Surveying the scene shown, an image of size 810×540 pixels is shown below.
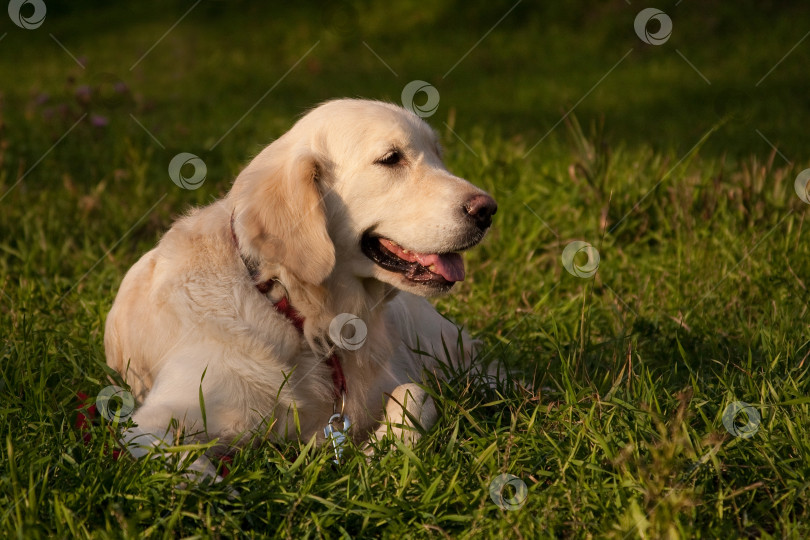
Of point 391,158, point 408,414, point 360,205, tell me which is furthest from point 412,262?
point 408,414

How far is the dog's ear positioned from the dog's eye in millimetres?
220

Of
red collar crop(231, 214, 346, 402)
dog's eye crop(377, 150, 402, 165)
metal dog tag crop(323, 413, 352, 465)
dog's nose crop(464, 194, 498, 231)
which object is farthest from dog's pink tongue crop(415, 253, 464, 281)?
metal dog tag crop(323, 413, 352, 465)

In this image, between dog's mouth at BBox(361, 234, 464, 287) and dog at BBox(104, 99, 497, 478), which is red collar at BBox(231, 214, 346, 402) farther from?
dog's mouth at BBox(361, 234, 464, 287)

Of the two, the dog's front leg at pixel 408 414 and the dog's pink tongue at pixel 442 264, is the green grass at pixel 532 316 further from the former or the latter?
the dog's pink tongue at pixel 442 264

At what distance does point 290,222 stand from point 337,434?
2.34ft

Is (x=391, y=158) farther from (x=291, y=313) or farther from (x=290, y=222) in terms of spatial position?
(x=291, y=313)

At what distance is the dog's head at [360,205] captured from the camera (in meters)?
2.87

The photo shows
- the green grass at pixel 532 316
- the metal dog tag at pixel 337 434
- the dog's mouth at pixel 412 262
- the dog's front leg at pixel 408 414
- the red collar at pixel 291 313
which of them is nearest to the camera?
the green grass at pixel 532 316

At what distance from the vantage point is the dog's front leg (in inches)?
109

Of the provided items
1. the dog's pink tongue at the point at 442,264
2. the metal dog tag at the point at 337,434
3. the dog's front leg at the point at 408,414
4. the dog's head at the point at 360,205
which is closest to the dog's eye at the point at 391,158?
the dog's head at the point at 360,205

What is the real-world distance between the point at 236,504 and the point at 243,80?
913 centimetres

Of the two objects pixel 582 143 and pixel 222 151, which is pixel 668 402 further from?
pixel 222 151

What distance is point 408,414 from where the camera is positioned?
2.77 meters

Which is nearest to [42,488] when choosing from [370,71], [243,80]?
[243,80]
